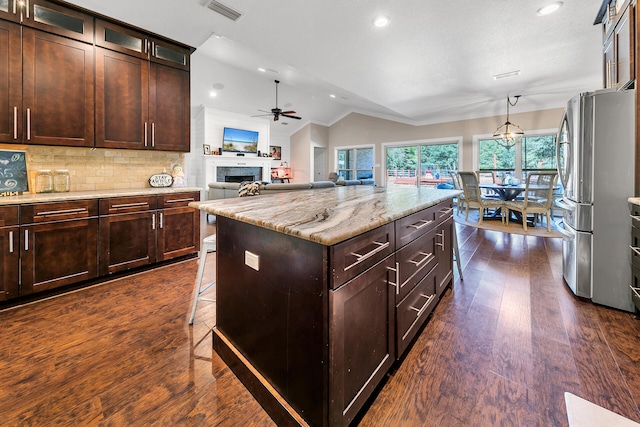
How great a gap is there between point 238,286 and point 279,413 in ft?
1.94

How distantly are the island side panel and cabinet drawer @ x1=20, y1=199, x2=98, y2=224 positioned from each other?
1827 millimetres

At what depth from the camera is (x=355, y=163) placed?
9.95 metres

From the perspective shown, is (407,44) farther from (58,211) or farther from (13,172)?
(13,172)

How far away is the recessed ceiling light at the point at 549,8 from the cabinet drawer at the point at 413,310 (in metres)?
3.14

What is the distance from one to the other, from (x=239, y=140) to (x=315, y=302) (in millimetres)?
8060

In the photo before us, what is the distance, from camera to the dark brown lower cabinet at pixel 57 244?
220cm

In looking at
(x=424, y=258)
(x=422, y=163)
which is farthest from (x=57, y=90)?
(x=422, y=163)

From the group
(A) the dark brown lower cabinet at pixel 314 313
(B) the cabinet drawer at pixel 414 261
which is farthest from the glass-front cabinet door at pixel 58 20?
(B) the cabinet drawer at pixel 414 261

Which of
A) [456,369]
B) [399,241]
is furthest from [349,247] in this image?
[456,369]

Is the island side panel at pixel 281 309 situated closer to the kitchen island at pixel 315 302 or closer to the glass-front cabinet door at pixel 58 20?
the kitchen island at pixel 315 302

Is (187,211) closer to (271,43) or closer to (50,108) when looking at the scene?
(50,108)

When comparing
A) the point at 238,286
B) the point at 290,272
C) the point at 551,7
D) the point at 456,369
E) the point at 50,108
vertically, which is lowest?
the point at 456,369

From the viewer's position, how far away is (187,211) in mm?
3270

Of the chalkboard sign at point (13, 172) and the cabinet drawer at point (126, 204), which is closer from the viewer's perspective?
the chalkboard sign at point (13, 172)
